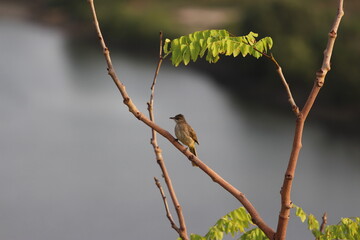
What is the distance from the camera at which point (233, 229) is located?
5.63m

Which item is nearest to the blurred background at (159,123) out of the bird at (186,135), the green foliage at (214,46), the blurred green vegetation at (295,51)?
the blurred green vegetation at (295,51)

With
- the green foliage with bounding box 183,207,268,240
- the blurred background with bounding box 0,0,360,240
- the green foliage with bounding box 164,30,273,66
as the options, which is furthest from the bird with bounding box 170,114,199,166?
the blurred background with bounding box 0,0,360,240

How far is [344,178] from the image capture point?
95.8 feet

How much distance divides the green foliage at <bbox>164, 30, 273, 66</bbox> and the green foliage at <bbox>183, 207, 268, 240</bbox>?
1.81m

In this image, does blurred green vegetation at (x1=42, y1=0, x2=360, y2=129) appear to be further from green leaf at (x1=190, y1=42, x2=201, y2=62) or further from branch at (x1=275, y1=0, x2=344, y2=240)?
branch at (x1=275, y1=0, x2=344, y2=240)

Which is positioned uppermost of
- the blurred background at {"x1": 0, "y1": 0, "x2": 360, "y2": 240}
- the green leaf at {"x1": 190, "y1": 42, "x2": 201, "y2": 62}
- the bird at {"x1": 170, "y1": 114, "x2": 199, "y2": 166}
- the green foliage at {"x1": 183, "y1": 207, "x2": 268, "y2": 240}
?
the blurred background at {"x1": 0, "y1": 0, "x2": 360, "y2": 240}

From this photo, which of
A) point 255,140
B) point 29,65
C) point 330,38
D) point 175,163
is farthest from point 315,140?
point 330,38

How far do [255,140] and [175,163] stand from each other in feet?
21.3

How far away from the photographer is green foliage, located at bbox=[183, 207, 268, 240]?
553cm

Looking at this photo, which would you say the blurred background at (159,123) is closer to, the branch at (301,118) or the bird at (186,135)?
the bird at (186,135)

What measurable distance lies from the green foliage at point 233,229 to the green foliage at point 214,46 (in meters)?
1.81

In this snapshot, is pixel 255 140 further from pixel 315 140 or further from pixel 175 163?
pixel 175 163

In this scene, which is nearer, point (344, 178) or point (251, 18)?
point (344, 178)

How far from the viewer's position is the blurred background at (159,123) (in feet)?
82.4
